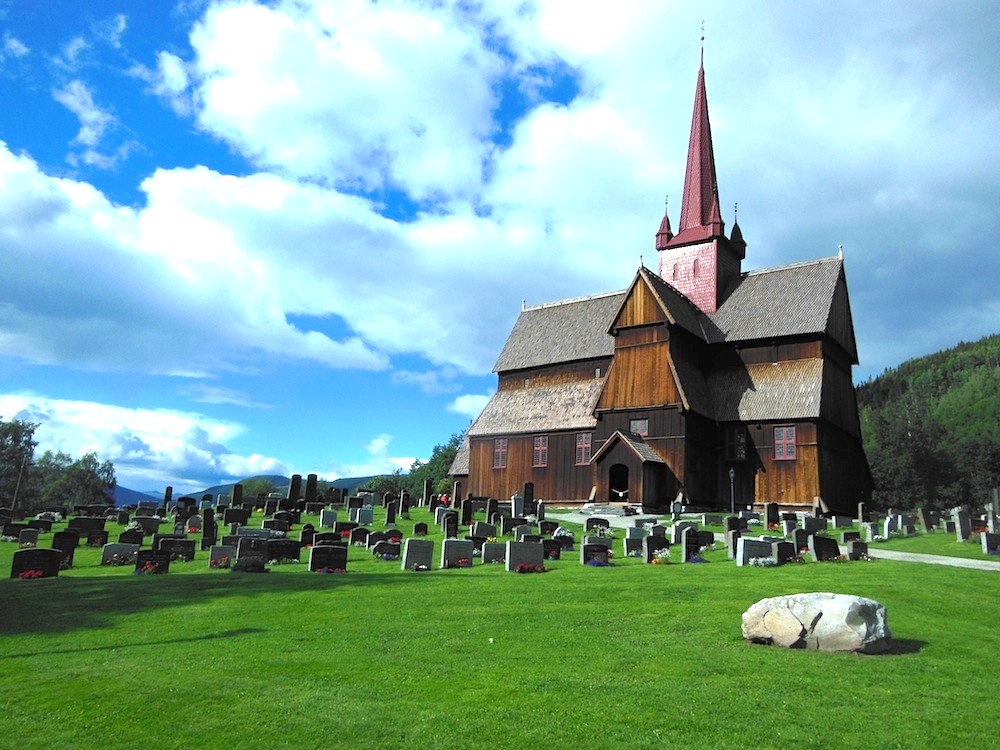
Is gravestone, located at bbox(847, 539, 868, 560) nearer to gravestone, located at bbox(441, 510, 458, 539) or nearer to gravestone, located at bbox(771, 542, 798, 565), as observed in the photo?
gravestone, located at bbox(771, 542, 798, 565)

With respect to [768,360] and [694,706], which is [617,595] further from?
[768,360]

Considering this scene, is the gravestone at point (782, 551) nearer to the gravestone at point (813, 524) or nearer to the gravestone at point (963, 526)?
the gravestone at point (963, 526)

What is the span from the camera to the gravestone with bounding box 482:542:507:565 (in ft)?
58.9

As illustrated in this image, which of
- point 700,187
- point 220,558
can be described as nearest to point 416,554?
point 220,558

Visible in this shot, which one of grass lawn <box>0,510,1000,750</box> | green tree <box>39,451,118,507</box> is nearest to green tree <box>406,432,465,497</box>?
green tree <box>39,451,118,507</box>

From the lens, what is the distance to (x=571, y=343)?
45375mm

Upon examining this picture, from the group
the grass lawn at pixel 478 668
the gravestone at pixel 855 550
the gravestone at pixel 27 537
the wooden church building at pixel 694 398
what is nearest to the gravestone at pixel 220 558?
the grass lawn at pixel 478 668

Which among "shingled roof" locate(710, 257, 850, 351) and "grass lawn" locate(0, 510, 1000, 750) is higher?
"shingled roof" locate(710, 257, 850, 351)

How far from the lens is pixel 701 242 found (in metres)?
45.8

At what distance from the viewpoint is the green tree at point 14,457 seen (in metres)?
74.0

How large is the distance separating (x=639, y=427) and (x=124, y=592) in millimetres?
27909

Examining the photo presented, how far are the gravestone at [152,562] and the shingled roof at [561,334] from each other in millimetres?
30115

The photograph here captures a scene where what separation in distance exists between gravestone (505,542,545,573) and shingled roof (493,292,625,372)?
88.7 ft

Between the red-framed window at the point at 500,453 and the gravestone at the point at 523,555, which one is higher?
the red-framed window at the point at 500,453
